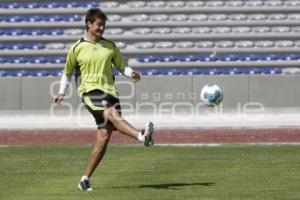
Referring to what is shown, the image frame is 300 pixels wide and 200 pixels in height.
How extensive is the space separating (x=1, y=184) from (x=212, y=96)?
6.20 metres

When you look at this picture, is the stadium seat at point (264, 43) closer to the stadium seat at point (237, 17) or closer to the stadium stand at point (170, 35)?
the stadium stand at point (170, 35)

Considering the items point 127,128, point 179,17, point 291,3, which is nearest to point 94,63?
point 127,128

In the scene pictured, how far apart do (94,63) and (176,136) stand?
30.9 ft

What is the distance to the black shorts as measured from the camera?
979 centimetres

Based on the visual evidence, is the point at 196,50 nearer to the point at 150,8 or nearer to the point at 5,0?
the point at 150,8

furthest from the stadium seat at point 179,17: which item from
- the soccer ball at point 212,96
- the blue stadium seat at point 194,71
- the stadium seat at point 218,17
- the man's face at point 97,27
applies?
the man's face at point 97,27

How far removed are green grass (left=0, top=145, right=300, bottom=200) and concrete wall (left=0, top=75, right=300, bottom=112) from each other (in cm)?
889

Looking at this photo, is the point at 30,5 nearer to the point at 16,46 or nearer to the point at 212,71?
the point at 16,46

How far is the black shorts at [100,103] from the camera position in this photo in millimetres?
9789

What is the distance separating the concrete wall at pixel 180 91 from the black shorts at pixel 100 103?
14750 mm

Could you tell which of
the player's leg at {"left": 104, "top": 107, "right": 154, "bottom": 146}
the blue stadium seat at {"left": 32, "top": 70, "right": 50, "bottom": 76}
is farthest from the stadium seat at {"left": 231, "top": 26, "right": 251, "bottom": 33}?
the player's leg at {"left": 104, "top": 107, "right": 154, "bottom": 146}

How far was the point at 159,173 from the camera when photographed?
1143 centimetres

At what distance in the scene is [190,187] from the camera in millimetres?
9836

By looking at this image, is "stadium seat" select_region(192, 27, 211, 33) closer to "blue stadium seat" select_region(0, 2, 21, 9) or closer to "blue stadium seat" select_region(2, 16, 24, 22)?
"blue stadium seat" select_region(2, 16, 24, 22)
